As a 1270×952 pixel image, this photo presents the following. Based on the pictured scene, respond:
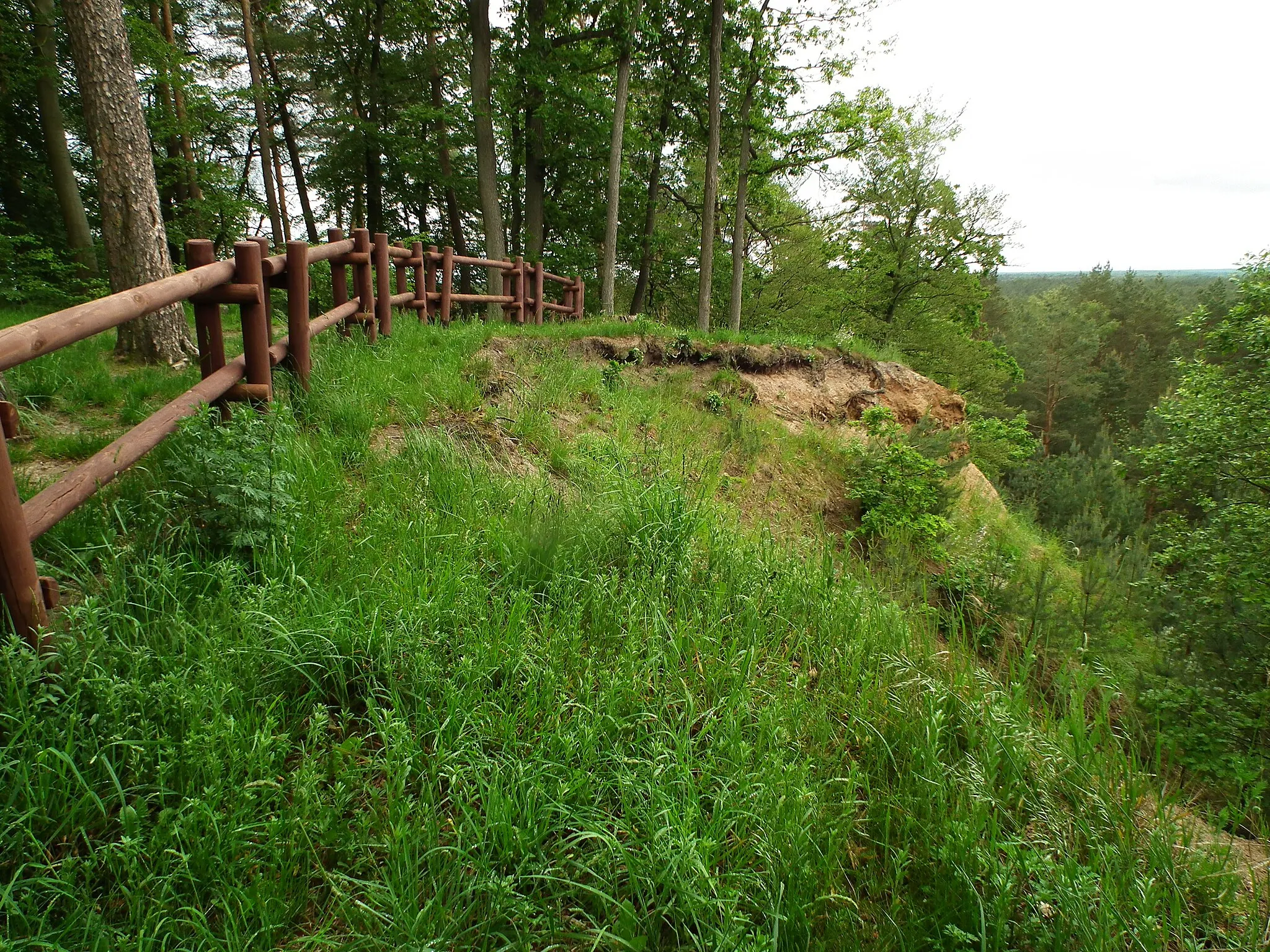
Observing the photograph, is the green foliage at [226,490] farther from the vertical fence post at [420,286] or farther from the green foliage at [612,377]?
the vertical fence post at [420,286]

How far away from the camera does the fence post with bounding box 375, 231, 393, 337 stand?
265 inches

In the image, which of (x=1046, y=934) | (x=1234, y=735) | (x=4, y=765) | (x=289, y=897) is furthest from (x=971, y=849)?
(x=1234, y=735)

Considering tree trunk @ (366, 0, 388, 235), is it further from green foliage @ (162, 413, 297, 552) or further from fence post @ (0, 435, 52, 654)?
fence post @ (0, 435, 52, 654)

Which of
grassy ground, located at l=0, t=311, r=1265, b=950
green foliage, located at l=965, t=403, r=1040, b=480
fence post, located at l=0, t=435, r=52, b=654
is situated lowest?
green foliage, located at l=965, t=403, r=1040, b=480

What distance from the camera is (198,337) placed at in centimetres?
348

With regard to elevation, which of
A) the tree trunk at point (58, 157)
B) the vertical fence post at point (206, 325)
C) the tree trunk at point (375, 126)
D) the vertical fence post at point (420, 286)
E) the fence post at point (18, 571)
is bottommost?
the fence post at point (18, 571)

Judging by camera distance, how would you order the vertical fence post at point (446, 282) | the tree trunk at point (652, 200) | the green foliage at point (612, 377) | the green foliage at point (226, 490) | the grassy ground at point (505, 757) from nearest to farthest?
1. the grassy ground at point (505, 757)
2. the green foliage at point (226, 490)
3. the green foliage at point (612, 377)
4. the vertical fence post at point (446, 282)
5. the tree trunk at point (652, 200)

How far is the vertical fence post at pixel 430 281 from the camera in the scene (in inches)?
337

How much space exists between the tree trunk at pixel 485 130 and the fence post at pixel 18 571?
11.8m

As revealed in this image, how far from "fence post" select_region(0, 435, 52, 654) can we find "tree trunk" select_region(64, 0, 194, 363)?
446cm

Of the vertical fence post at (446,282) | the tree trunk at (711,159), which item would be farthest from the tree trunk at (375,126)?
the vertical fence post at (446,282)

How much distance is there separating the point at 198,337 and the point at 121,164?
3602 mm

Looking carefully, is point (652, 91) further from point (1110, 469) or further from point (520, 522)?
point (1110, 469)

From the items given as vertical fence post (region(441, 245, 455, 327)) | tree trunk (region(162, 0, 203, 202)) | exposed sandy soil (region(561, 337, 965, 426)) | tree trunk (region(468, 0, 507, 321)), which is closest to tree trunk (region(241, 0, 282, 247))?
tree trunk (region(162, 0, 203, 202))
